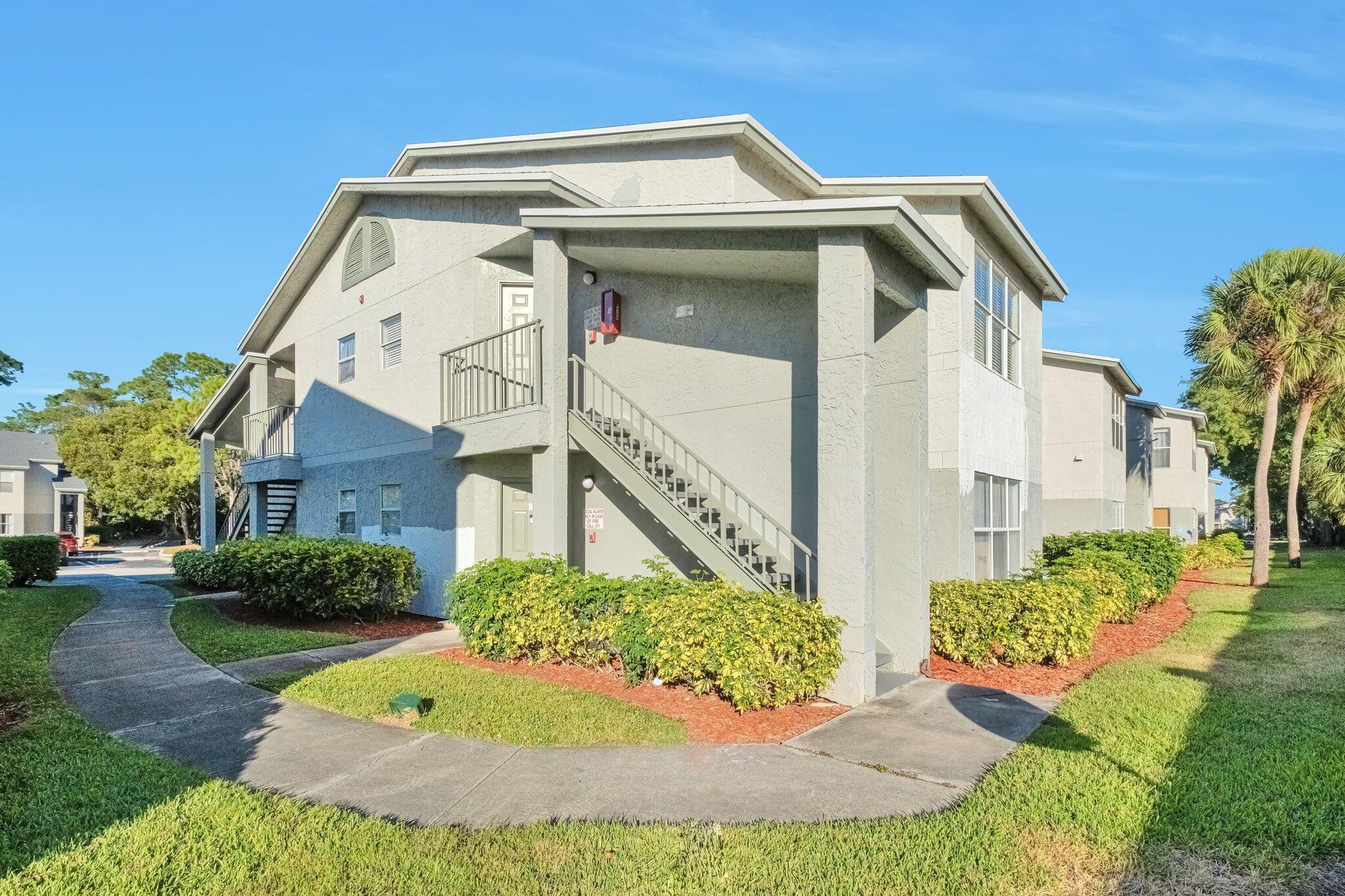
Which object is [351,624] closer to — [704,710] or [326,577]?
[326,577]

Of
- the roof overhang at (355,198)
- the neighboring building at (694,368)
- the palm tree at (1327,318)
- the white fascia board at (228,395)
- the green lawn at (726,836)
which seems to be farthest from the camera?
the white fascia board at (228,395)

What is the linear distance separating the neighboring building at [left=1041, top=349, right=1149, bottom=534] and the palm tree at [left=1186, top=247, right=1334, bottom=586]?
2.17 m

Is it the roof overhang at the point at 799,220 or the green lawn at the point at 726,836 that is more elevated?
the roof overhang at the point at 799,220

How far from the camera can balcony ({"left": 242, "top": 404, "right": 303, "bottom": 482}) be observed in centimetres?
1756

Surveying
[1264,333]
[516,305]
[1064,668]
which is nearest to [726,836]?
[1064,668]

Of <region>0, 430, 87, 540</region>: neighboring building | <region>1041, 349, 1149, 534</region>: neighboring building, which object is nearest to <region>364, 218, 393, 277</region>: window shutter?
<region>1041, 349, 1149, 534</region>: neighboring building

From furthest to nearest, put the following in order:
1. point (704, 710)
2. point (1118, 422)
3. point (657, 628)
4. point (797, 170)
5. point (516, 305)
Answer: point (1118, 422) → point (516, 305) → point (797, 170) → point (657, 628) → point (704, 710)

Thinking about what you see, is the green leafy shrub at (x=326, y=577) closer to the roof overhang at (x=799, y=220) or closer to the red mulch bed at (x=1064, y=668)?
the roof overhang at (x=799, y=220)

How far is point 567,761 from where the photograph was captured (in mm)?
5914

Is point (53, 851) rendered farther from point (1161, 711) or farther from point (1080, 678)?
point (1080, 678)

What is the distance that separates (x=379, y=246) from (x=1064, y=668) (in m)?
13.2

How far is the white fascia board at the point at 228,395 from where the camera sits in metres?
19.8

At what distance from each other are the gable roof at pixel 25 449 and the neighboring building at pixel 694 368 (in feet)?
149

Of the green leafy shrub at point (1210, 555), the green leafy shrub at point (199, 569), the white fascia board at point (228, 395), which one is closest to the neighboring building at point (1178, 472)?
the green leafy shrub at point (1210, 555)
